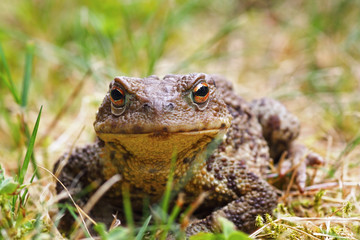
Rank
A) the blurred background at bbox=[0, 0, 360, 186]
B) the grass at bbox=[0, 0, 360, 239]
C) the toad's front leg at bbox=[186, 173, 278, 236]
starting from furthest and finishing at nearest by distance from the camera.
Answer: the blurred background at bbox=[0, 0, 360, 186] < the grass at bbox=[0, 0, 360, 239] < the toad's front leg at bbox=[186, 173, 278, 236]

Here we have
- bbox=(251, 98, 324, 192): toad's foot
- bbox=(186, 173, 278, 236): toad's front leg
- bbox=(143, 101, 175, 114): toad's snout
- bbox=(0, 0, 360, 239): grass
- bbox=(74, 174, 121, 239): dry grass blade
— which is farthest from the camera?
bbox=(251, 98, 324, 192): toad's foot

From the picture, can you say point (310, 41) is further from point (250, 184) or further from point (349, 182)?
point (250, 184)

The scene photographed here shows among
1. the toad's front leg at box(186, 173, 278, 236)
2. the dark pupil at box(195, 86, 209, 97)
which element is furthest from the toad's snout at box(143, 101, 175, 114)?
the toad's front leg at box(186, 173, 278, 236)

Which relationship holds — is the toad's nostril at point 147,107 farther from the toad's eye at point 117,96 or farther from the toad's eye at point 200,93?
the toad's eye at point 200,93

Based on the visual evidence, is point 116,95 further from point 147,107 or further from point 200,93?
point 200,93

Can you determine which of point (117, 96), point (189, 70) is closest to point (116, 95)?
point (117, 96)

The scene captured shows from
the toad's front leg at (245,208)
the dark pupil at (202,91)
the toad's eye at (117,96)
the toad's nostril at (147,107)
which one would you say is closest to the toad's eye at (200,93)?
the dark pupil at (202,91)

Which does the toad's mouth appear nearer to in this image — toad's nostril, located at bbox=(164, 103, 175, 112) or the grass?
toad's nostril, located at bbox=(164, 103, 175, 112)
